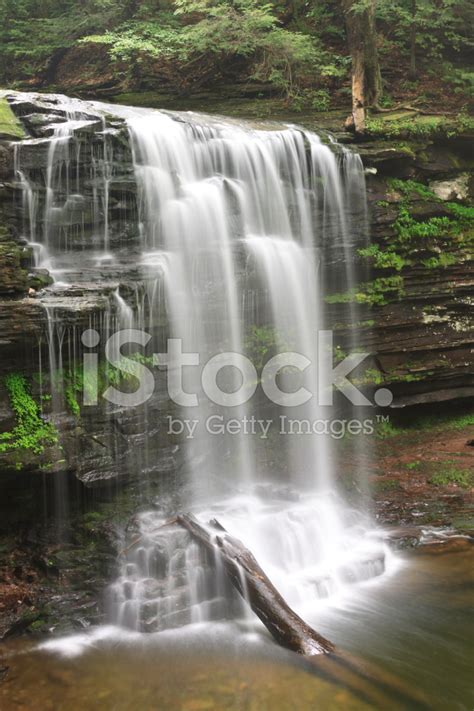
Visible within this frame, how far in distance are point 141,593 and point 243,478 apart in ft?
10.1

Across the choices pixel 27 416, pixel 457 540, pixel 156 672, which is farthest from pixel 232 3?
pixel 156 672

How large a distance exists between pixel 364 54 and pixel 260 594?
41.7 feet

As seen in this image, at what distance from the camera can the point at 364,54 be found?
13.7 meters

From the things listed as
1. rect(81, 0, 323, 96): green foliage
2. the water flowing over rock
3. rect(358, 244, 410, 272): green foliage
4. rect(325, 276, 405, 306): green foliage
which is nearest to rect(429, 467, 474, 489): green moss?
the water flowing over rock

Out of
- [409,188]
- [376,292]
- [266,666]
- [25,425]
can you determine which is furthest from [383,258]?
[266,666]

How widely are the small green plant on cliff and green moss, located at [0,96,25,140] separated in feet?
13.6

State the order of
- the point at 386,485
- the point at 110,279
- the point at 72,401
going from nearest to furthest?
the point at 72,401
the point at 110,279
the point at 386,485

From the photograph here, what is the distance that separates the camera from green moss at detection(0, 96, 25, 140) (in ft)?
29.4

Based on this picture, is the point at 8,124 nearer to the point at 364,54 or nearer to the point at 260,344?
the point at 260,344

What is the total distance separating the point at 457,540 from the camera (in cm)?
838

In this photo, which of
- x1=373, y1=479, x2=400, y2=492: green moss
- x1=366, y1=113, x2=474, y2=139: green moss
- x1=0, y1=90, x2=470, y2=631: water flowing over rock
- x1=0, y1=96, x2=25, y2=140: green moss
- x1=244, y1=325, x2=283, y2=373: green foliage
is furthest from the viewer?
x1=366, y1=113, x2=474, y2=139: green moss

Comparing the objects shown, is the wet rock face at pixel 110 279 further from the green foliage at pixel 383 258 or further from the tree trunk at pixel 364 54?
the tree trunk at pixel 364 54

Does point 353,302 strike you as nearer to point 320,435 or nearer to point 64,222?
point 320,435

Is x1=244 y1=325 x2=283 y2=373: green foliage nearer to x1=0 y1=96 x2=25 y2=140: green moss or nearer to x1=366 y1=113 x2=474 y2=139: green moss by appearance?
x1=0 y1=96 x2=25 y2=140: green moss
